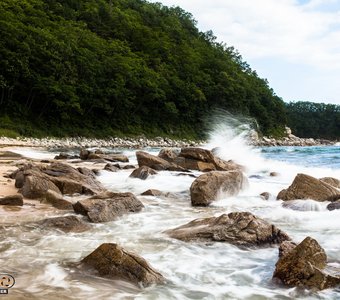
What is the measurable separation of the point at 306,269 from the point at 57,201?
16.7ft

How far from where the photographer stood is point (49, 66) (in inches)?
1624

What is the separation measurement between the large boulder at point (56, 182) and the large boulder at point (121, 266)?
14.2ft

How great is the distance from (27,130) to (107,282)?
36.9 metres

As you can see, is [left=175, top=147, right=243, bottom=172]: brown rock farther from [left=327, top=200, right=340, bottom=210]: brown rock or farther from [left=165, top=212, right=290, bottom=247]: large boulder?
[left=165, top=212, right=290, bottom=247]: large boulder

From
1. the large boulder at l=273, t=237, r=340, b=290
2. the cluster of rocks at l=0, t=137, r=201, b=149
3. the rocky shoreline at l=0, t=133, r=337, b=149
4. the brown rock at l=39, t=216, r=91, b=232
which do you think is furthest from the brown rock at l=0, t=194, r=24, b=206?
the cluster of rocks at l=0, t=137, r=201, b=149

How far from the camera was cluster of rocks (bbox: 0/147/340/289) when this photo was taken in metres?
4.07

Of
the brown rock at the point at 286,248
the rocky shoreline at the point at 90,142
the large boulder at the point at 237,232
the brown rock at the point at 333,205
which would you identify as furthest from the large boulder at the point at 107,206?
the rocky shoreline at the point at 90,142

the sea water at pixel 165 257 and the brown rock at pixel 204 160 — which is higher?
the brown rock at pixel 204 160

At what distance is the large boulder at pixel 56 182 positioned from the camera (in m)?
8.41

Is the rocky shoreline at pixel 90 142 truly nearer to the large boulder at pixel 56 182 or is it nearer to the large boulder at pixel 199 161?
the large boulder at pixel 199 161

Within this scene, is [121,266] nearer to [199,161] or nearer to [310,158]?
[199,161]

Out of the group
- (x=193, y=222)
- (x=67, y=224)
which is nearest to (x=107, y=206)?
(x=67, y=224)

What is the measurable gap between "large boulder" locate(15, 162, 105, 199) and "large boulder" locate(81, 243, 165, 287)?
14.2 feet

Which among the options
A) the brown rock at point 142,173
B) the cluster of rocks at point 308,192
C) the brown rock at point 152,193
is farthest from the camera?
the brown rock at point 142,173
